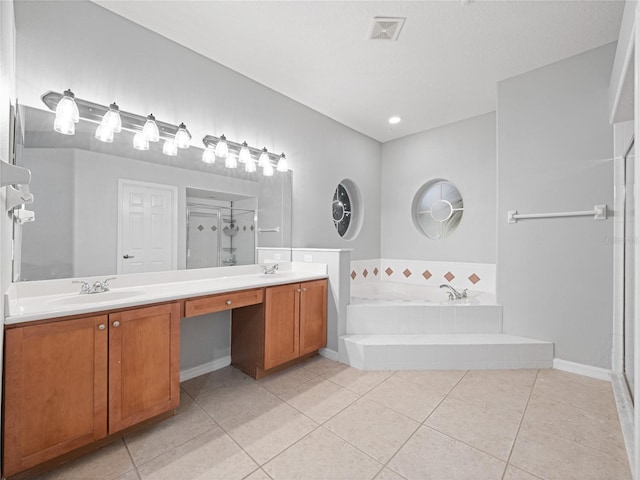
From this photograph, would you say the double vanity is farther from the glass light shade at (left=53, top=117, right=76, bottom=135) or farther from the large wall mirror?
the glass light shade at (left=53, top=117, right=76, bottom=135)

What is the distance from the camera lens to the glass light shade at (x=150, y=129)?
6.77 feet

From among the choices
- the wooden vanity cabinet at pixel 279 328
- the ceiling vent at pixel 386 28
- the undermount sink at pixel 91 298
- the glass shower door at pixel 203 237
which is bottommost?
the wooden vanity cabinet at pixel 279 328

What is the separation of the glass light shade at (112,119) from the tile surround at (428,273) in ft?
9.65

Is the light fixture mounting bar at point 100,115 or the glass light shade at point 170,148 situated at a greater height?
the light fixture mounting bar at point 100,115

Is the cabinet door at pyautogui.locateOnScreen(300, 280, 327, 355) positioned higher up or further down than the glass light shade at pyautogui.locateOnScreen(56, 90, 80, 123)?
further down

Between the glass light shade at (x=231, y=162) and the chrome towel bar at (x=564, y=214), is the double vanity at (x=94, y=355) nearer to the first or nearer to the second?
the glass light shade at (x=231, y=162)

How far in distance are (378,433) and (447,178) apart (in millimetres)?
3215

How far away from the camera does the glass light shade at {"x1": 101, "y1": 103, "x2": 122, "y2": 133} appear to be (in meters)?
1.90

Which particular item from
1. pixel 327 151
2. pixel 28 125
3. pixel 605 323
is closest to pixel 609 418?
pixel 605 323

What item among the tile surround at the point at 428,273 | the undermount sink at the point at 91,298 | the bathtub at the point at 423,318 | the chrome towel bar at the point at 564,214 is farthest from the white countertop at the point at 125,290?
the chrome towel bar at the point at 564,214

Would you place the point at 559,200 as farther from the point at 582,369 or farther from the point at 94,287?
the point at 94,287

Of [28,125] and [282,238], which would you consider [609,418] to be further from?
[28,125]

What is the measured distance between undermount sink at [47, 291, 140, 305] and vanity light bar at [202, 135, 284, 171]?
133 cm

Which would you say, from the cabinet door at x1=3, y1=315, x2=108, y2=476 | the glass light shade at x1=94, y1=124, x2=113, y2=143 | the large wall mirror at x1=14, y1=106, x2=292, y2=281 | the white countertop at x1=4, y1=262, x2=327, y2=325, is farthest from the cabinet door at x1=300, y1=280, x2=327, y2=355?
the glass light shade at x1=94, y1=124, x2=113, y2=143
